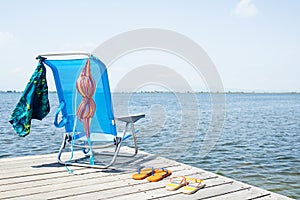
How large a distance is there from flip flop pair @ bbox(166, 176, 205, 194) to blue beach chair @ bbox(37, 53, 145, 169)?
717mm

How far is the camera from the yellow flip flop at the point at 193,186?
8.59 feet

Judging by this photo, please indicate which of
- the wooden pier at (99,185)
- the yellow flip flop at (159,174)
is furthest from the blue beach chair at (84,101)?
the yellow flip flop at (159,174)

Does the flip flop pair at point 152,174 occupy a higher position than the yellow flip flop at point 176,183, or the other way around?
the flip flop pair at point 152,174

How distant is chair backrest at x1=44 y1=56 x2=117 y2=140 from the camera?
10.8 feet

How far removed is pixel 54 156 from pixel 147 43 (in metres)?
2.94

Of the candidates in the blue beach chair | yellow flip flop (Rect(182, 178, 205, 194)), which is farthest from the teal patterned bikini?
yellow flip flop (Rect(182, 178, 205, 194))

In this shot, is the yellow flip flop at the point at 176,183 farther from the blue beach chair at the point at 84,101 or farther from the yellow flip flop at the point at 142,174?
the blue beach chair at the point at 84,101

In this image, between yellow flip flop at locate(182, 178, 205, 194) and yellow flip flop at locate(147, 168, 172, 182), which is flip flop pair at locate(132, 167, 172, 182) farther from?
yellow flip flop at locate(182, 178, 205, 194)

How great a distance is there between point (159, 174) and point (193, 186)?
0.44 metres

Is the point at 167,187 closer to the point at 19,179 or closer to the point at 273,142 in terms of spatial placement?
the point at 19,179

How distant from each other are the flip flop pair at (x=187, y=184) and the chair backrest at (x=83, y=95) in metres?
0.86

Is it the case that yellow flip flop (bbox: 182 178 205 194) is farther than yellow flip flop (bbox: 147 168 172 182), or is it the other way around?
yellow flip flop (bbox: 147 168 172 182)

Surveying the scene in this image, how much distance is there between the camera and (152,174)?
3.11 metres

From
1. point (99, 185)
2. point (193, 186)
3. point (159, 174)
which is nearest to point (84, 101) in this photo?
point (99, 185)
